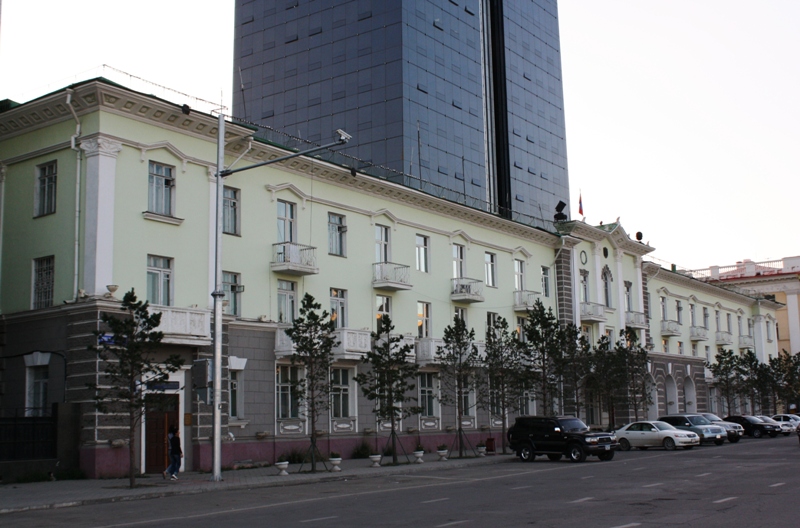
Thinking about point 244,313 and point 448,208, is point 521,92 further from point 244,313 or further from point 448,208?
point 244,313

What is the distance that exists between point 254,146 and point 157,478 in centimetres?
1368

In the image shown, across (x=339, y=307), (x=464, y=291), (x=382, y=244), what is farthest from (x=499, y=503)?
(x=464, y=291)

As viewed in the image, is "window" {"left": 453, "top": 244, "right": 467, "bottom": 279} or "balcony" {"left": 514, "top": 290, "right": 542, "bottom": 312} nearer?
"window" {"left": 453, "top": 244, "right": 467, "bottom": 279}

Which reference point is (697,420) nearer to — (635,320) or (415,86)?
(635,320)

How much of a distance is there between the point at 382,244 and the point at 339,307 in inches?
182

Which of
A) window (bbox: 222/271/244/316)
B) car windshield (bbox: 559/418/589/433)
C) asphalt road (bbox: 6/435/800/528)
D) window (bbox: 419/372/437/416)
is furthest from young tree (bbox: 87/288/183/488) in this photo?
window (bbox: 419/372/437/416)

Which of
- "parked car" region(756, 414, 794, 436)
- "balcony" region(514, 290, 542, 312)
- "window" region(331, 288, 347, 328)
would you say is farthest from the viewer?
"parked car" region(756, 414, 794, 436)

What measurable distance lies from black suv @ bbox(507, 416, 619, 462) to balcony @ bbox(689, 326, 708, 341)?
4275cm

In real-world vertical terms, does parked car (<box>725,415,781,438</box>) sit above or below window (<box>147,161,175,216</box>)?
below

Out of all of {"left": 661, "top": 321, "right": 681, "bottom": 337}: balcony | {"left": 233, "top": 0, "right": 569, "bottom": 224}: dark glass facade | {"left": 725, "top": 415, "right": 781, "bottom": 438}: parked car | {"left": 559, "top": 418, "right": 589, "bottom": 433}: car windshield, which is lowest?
{"left": 725, "top": 415, "right": 781, "bottom": 438}: parked car

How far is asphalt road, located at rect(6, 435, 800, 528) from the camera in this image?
16.2 meters

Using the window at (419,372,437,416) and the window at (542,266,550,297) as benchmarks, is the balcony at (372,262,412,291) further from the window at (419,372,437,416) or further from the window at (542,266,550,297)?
the window at (542,266,550,297)

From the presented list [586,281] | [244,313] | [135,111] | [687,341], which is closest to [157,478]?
[244,313]

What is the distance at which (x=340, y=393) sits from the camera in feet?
126
